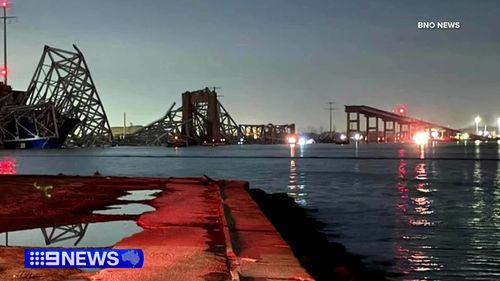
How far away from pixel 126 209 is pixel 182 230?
12.5 ft

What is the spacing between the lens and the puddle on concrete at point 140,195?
45.8ft

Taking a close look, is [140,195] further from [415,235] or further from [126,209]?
[415,235]

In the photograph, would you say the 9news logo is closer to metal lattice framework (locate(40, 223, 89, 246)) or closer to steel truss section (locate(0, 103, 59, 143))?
metal lattice framework (locate(40, 223, 89, 246))

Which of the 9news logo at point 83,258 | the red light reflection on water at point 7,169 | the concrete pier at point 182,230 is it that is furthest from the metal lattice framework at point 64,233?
the red light reflection on water at point 7,169

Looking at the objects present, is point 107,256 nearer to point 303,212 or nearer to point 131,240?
point 131,240

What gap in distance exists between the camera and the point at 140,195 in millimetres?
14633

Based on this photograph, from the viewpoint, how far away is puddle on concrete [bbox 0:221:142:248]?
838 centimetres

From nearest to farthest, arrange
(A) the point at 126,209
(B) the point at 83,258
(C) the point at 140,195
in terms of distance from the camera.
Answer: (B) the point at 83,258
(A) the point at 126,209
(C) the point at 140,195

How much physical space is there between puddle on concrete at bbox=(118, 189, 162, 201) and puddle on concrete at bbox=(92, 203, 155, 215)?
1.12 meters

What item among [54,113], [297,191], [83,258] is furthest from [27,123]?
[83,258]

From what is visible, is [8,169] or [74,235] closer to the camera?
[74,235]

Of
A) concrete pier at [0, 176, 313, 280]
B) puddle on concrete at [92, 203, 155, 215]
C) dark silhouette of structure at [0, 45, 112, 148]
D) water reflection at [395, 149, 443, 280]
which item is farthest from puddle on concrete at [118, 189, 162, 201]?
dark silhouette of structure at [0, 45, 112, 148]

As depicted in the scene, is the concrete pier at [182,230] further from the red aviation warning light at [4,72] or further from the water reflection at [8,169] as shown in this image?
the red aviation warning light at [4,72]

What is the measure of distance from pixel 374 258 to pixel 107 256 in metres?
5.65
